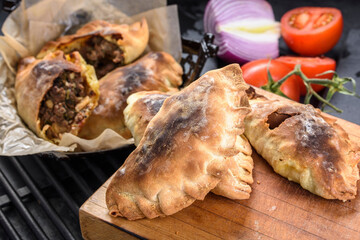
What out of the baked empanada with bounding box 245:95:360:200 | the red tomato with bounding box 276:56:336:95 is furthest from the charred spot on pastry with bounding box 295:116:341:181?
the red tomato with bounding box 276:56:336:95

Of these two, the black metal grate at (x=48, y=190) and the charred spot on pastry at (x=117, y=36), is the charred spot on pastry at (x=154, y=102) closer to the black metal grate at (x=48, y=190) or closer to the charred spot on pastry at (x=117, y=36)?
the black metal grate at (x=48, y=190)

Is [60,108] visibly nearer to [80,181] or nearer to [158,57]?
[80,181]

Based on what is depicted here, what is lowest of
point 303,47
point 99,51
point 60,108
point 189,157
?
point 303,47

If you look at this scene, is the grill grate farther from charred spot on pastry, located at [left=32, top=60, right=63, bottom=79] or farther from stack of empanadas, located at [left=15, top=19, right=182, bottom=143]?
charred spot on pastry, located at [left=32, top=60, right=63, bottom=79]

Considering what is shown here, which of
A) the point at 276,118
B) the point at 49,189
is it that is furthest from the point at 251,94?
the point at 49,189

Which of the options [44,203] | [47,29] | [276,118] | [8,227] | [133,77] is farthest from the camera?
[47,29]

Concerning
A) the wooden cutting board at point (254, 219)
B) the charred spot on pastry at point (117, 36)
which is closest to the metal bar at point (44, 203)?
the wooden cutting board at point (254, 219)
